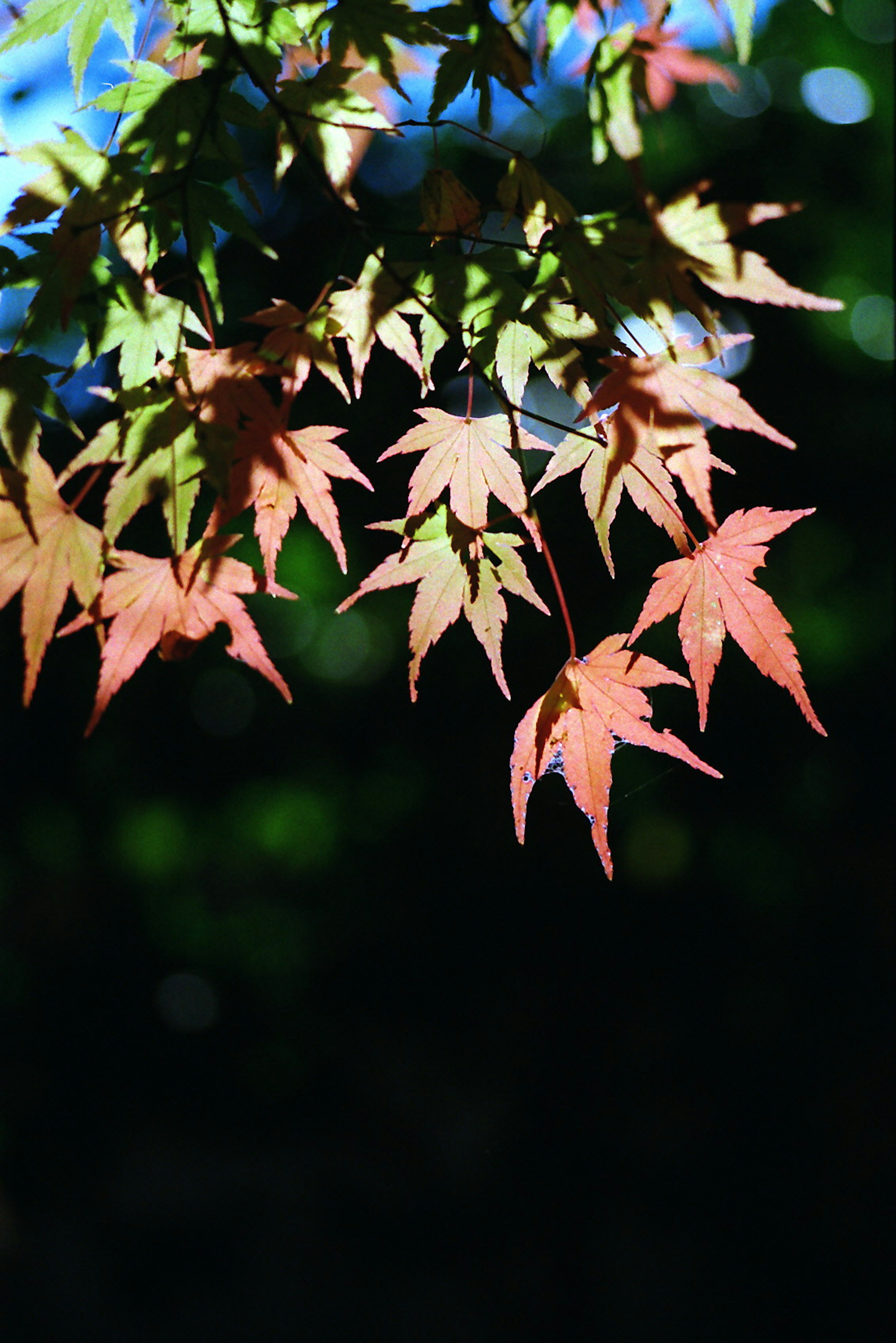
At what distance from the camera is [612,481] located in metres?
0.92

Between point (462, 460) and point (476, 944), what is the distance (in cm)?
545

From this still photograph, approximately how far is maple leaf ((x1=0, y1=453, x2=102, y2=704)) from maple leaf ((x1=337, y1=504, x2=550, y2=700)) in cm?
29

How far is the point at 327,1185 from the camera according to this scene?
4.75 meters

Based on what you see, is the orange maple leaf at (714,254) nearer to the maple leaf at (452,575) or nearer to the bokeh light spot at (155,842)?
the maple leaf at (452,575)

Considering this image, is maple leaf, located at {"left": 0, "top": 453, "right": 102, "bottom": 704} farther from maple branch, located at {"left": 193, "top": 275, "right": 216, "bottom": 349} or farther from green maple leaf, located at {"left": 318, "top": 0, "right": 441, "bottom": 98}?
green maple leaf, located at {"left": 318, "top": 0, "right": 441, "bottom": 98}

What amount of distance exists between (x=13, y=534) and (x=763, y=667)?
834 millimetres

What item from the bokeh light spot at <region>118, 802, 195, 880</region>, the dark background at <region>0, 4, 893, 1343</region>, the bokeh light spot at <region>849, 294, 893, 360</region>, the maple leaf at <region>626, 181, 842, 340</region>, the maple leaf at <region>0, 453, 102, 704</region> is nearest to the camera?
the maple leaf at <region>626, 181, 842, 340</region>

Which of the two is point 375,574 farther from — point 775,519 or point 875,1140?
point 875,1140

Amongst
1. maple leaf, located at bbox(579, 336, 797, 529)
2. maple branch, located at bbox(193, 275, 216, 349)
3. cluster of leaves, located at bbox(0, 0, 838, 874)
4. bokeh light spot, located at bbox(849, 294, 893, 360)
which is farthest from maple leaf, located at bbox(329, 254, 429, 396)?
bokeh light spot, located at bbox(849, 294, 893, 360)

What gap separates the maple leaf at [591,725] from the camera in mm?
1070

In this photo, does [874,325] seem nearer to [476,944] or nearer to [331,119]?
[476,944]

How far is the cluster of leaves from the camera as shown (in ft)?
2.74

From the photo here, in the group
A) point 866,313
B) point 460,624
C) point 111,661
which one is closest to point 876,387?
point 866,313

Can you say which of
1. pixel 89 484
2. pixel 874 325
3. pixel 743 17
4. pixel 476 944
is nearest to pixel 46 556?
pixel 89 484
